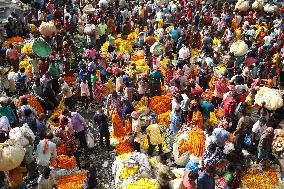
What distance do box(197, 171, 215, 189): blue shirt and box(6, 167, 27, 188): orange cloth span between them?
14.4ft

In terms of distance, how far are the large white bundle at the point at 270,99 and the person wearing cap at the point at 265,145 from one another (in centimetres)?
156

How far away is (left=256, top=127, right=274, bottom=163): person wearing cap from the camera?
10336 mm

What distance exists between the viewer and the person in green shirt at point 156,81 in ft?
46.6

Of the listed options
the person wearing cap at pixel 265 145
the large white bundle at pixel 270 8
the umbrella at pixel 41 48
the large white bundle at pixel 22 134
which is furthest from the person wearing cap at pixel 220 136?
the large white bundle at pixel 270 8

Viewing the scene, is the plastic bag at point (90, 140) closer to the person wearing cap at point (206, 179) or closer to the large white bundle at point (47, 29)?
the person wearing cap at point (206, 179)

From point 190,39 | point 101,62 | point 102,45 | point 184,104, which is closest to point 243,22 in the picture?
point 190,39

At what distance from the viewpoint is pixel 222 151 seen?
1052cm

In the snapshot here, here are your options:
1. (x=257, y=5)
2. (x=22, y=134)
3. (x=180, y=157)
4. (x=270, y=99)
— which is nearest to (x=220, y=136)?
(x=180, y=157)

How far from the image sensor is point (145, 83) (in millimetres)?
13594

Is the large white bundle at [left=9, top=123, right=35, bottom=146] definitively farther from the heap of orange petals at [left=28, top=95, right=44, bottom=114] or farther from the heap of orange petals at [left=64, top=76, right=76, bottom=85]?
the heap of orange petals at [left=64, top=76, right=76, bottom=85]

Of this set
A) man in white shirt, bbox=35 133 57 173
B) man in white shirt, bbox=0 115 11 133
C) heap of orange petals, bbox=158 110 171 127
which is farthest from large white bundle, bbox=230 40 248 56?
man in white shirt, bbox=0 115 11 133

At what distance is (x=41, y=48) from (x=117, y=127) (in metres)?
5.26

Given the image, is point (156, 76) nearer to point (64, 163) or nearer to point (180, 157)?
point (180, 157)

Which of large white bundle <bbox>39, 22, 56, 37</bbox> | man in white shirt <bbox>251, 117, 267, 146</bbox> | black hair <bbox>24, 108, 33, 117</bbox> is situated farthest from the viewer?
large white bundle <bbox>39, 22, 56, 37</bbox>
